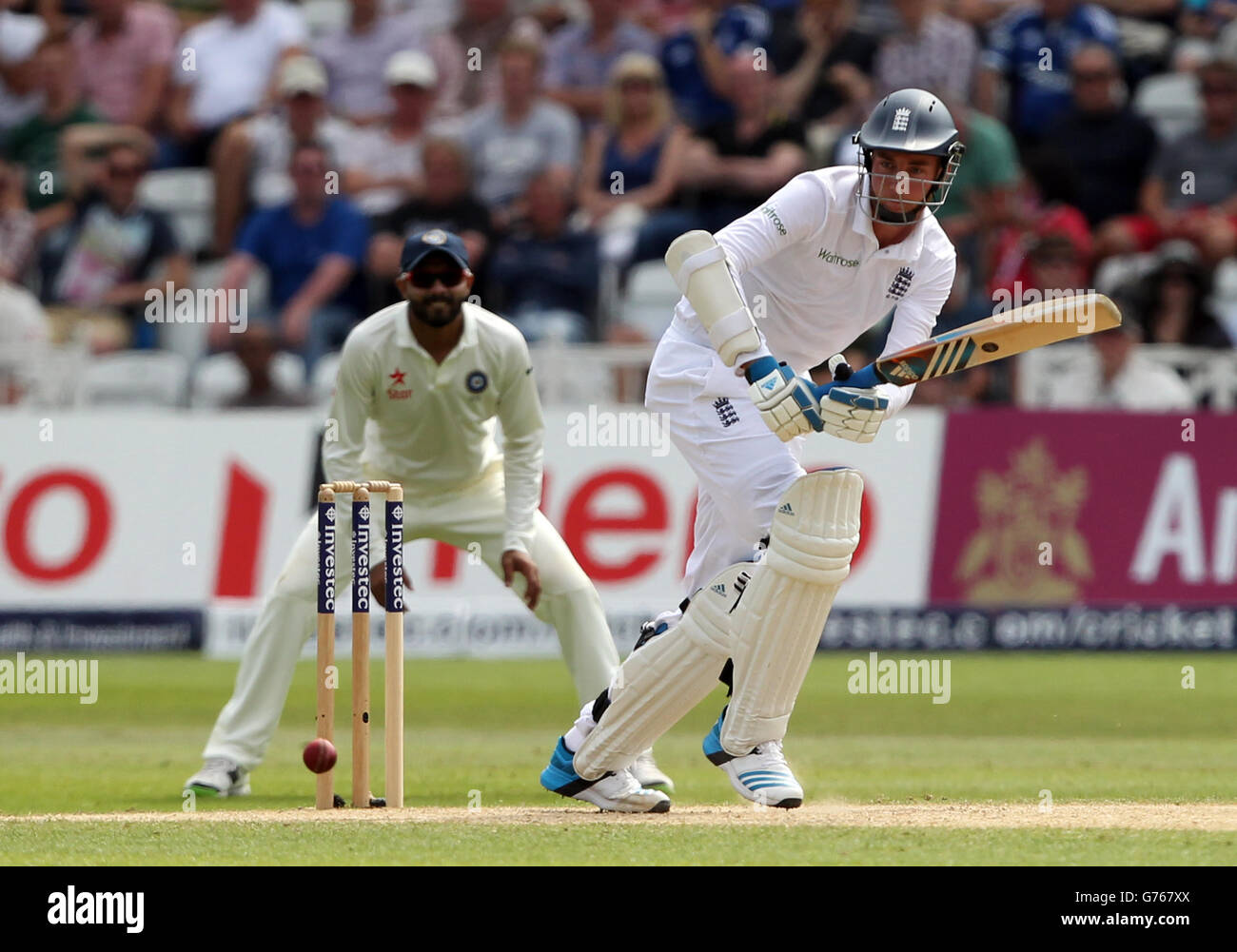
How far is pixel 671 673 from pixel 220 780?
1.76 m

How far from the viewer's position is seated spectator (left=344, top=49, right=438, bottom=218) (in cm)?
1262

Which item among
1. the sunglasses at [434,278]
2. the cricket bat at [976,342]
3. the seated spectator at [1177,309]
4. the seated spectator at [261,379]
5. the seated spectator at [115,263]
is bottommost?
the cricket bat at [976,342]

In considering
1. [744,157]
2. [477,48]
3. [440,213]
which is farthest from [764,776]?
[477,48]

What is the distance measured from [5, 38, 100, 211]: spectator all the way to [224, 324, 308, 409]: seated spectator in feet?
8.86

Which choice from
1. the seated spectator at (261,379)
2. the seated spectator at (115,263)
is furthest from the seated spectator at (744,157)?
the seated spectator at (115,263)

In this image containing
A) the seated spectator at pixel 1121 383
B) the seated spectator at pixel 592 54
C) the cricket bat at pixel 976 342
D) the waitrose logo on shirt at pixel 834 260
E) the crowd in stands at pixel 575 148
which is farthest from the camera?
the seated spectator at pixel 592 54

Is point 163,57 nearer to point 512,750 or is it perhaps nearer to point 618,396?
point 618,396

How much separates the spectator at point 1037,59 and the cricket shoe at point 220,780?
25.3 feet

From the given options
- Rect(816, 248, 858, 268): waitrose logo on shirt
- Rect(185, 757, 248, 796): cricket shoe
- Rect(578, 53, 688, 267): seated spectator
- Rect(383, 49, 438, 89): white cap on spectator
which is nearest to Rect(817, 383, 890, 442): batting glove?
Rect(816, 248, 858, 268): waitrose logo on shirt

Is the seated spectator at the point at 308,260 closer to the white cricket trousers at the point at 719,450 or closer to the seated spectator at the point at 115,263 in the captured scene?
the seated spectator at the point at 115,263

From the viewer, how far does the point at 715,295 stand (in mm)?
5129

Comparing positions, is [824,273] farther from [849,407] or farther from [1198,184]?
[1198,184]

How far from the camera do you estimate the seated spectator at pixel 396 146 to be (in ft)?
41.4

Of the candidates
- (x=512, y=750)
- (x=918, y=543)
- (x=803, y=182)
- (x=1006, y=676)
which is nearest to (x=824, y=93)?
(x=918, y=543)
